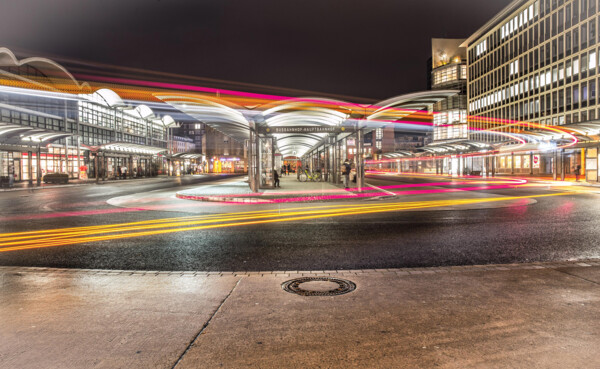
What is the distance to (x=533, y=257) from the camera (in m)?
6.28

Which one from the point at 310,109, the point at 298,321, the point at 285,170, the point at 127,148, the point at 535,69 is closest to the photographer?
the point at 298,321

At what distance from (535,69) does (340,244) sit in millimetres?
63437

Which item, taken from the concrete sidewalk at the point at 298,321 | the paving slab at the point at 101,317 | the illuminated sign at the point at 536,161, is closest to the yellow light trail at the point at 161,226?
the paving slab at the point at 101,317

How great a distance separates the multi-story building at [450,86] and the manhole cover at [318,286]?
82.3 m

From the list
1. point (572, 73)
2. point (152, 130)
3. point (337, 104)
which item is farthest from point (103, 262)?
point (152, 130)

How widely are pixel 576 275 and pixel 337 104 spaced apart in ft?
44.4

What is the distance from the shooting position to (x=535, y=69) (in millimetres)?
57594

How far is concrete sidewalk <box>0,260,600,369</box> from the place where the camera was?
283 cm

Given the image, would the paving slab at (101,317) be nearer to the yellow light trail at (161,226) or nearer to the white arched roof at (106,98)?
the yellow light trail at (161,226)

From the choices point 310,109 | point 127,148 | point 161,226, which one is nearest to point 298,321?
point 161,226

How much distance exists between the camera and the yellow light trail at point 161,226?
7.86 m

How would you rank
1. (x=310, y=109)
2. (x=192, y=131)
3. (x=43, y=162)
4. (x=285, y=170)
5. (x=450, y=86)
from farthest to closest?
(x=192, y=131) → (x=450, y=86) → (x=285, y=170) → (x=43, y=162) → (x=310, y=109)

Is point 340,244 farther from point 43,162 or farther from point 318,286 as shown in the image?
point 43,162

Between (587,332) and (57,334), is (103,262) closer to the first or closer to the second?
(57,334)
